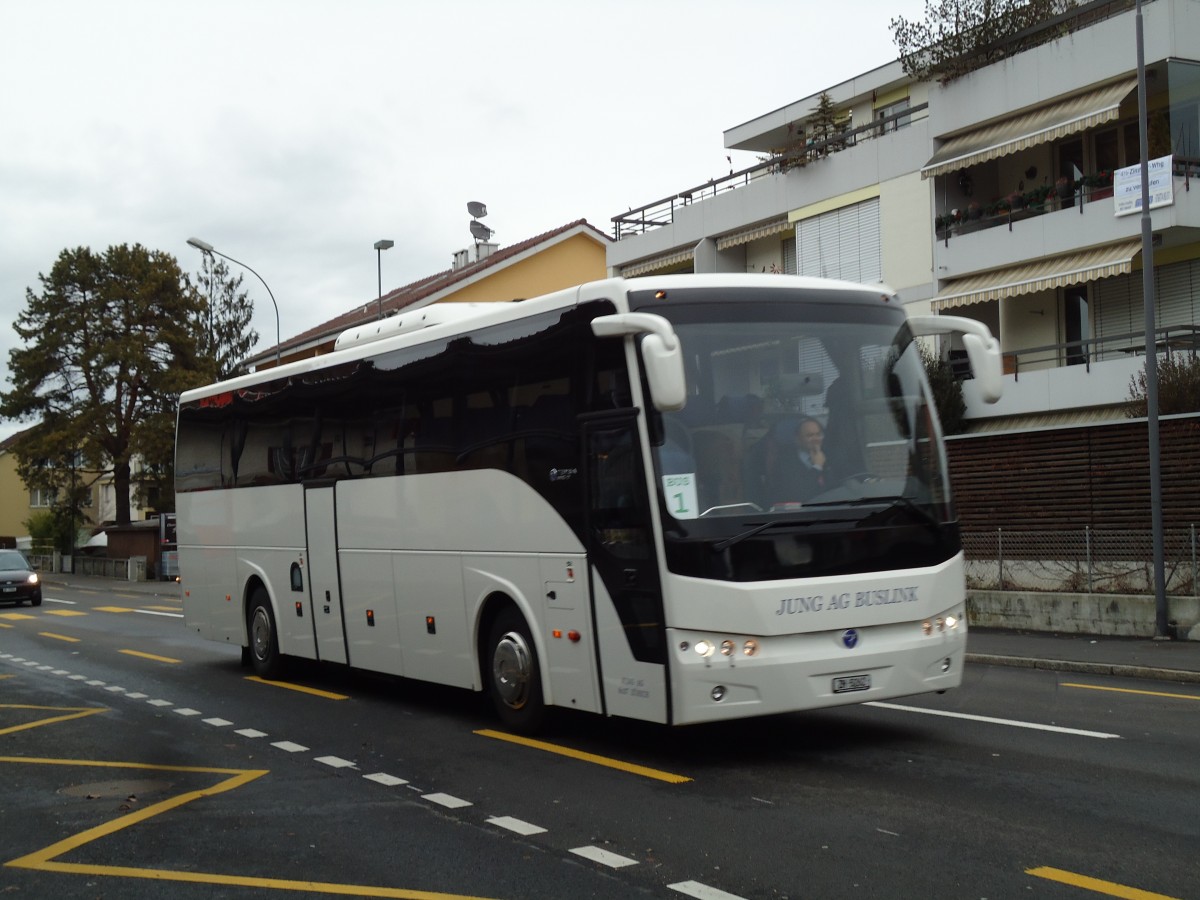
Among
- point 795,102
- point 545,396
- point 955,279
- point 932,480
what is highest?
point 795,102

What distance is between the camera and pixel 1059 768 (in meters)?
8.47

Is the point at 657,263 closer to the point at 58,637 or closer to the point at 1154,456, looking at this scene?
the point at 58,637

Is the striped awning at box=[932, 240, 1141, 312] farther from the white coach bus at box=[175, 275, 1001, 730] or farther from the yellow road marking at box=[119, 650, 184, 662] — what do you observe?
the yellow road marking at box=[119, 650, 184, 662]

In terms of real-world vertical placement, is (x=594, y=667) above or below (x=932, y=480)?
below

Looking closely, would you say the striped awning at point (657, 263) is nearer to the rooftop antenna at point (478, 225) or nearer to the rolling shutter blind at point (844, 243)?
the rolling shutter blind at point (844, 243)

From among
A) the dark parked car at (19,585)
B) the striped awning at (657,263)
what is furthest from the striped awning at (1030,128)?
the dark parked car at (19,585)

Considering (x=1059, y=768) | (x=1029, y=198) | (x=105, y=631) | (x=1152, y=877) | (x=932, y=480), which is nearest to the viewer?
(x=1152, y=877)

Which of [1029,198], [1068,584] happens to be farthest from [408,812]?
[1029,198]

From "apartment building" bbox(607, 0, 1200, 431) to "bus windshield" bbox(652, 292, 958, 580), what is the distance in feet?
47.7

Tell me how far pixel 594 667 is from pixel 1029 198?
19441 mm

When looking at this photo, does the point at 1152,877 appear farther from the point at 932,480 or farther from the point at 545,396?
the point at 545,396

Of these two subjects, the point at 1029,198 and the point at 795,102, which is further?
the point at 795,102

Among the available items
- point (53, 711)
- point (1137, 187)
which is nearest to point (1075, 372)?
point (1137, 187)

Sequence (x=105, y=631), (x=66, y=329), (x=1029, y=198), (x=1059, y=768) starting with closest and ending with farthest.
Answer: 1. (x=1059, y=768)
2. (x=105, y=631)
3. (x=1029, y=198)
4. (x=66, y=329)
